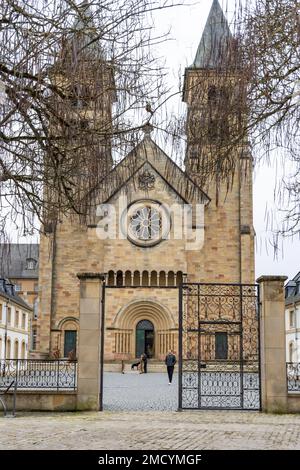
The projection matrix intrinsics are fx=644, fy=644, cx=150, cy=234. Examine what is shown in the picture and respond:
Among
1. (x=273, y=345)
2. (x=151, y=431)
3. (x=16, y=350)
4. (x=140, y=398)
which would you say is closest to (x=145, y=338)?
(x=16, y=350)

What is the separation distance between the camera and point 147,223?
4128 centimetres

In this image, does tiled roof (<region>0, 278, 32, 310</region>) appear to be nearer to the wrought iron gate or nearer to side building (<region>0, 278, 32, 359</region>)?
side building (<region>0, 278, 32, 359</region>)

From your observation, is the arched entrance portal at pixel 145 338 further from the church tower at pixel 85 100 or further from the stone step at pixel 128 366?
the church tower at pixel 85 100

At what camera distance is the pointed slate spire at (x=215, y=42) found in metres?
7.05

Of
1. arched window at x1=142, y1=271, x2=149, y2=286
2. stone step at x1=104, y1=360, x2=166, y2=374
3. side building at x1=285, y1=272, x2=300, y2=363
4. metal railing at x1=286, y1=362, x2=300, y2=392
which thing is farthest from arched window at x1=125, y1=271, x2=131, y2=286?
metal railing at x1=286, y1=362, x2=300, y2=392

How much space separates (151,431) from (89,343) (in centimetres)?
395

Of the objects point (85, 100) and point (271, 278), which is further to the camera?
point (271, 278)

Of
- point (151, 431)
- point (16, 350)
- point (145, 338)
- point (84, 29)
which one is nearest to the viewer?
point (84, 29)

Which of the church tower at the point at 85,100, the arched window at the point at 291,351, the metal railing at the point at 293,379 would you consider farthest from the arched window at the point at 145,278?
the church tower at the point at 85,100

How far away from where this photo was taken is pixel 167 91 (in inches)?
310

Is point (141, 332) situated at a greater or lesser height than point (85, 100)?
lesser

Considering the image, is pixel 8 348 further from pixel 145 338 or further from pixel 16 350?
pixel 145 338

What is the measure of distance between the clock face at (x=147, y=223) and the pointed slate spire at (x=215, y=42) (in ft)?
109

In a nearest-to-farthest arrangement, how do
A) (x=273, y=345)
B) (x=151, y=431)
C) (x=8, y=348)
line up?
(x=151, y=431), (x=273, y=345), (x=8, y=348)
